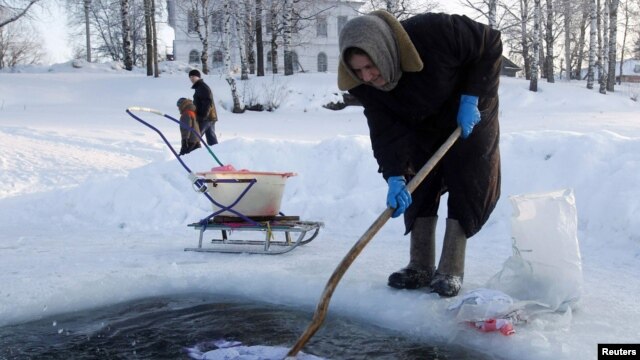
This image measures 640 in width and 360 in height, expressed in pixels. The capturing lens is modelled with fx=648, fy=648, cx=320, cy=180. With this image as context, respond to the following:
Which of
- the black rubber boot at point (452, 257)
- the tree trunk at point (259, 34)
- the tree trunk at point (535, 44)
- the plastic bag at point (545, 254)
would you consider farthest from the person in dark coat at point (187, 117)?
the tree trunk at point (259, 34)

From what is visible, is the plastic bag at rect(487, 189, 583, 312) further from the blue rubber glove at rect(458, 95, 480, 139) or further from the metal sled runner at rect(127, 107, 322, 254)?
the metal sled runner at rect(127, 107, 322, 254)

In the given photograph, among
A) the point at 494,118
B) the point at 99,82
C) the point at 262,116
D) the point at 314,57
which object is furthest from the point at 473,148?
the point at 314,57

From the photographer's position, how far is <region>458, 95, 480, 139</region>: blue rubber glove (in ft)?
10.3

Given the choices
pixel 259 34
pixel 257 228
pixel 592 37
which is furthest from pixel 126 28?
pixel 257 228

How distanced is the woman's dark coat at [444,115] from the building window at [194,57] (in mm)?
39921

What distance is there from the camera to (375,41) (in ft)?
9.27

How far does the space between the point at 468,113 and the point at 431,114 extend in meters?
0.24

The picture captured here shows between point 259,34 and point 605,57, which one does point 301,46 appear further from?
point 605,57

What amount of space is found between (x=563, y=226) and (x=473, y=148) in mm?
571

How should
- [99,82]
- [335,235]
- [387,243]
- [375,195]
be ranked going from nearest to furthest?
[387,243] < [335,235] < [375,195] < [99,82]

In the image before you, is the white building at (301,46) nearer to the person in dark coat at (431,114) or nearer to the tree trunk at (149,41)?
the tree trunk at (149,41)

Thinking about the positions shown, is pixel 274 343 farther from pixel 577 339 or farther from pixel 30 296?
pixel 30 296

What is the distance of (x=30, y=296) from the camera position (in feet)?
11.7

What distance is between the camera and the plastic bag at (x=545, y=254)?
10.0 ft
